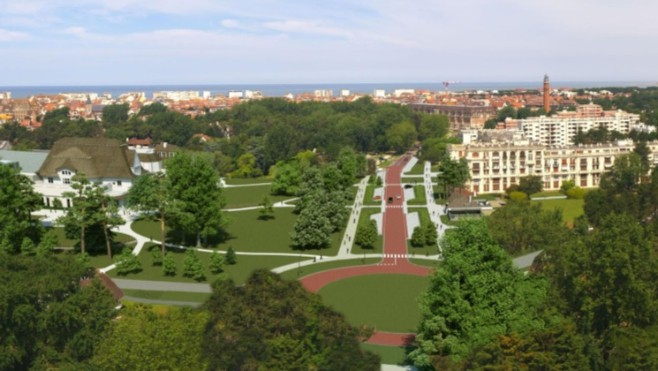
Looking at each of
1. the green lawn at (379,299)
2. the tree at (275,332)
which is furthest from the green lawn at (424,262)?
the tree at (275,332)

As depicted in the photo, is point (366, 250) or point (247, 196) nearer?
point (366, 250)

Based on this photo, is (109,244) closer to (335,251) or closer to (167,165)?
(167,165)

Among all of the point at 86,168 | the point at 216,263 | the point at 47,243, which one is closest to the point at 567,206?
the point at 216,263

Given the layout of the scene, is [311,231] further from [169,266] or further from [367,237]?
[169,266]

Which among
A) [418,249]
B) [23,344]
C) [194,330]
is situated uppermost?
[194,330]

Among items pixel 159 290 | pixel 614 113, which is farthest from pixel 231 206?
pixel 614 113

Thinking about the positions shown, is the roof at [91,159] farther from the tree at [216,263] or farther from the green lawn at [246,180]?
the tree at [216,263]
